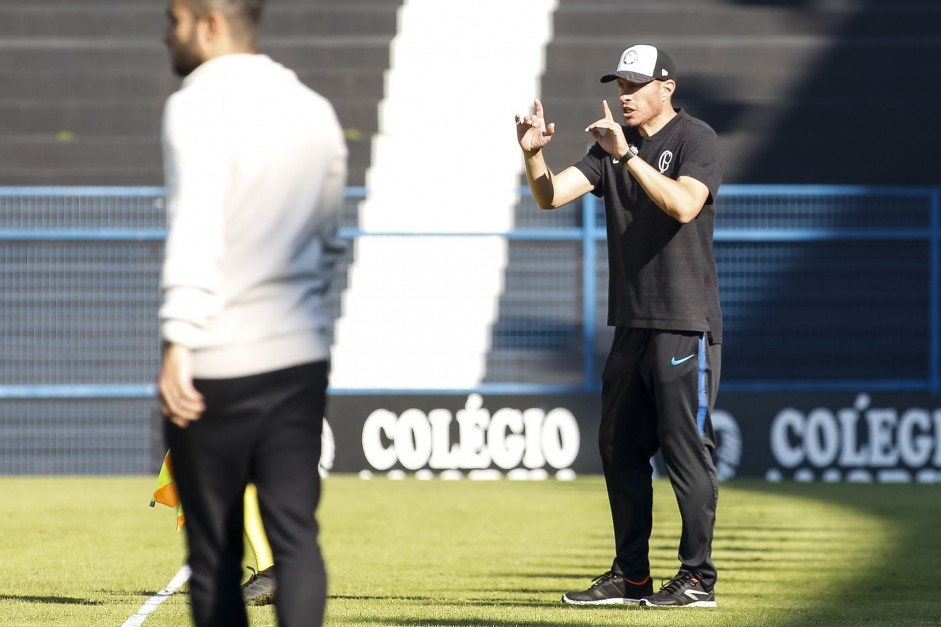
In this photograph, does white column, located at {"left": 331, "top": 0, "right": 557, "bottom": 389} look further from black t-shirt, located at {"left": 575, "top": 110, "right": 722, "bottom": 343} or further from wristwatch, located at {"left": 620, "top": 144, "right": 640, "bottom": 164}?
wristwatch, located at {"left": 620, "top": 144, "right": 640, "bottom": 164}

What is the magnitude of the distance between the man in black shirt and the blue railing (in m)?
6.85

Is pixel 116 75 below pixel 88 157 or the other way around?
the other way around

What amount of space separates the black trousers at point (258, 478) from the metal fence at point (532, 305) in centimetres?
915

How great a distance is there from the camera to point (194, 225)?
327cm

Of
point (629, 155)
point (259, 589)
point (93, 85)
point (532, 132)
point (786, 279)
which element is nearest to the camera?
point (629, 155)

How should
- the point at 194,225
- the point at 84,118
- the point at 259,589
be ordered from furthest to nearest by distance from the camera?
1. the point at 84,118
2. the point at 259,589
3. the point at 194,225

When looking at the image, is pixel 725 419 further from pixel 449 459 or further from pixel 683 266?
pixel 683 266

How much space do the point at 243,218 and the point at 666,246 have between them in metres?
2.71

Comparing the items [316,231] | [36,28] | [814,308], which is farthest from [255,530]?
[36,28]

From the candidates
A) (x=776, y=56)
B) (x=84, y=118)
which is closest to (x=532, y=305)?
(x=776, y=56)

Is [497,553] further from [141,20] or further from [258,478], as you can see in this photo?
[141,20]

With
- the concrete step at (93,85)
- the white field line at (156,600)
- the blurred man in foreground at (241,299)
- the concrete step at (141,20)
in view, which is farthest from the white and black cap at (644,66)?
the concrete step at (141,20)

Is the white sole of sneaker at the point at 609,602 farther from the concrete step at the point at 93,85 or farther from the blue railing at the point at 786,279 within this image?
the concrete step at the point at 93,85

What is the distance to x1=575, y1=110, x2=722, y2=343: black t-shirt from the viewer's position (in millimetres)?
5789
